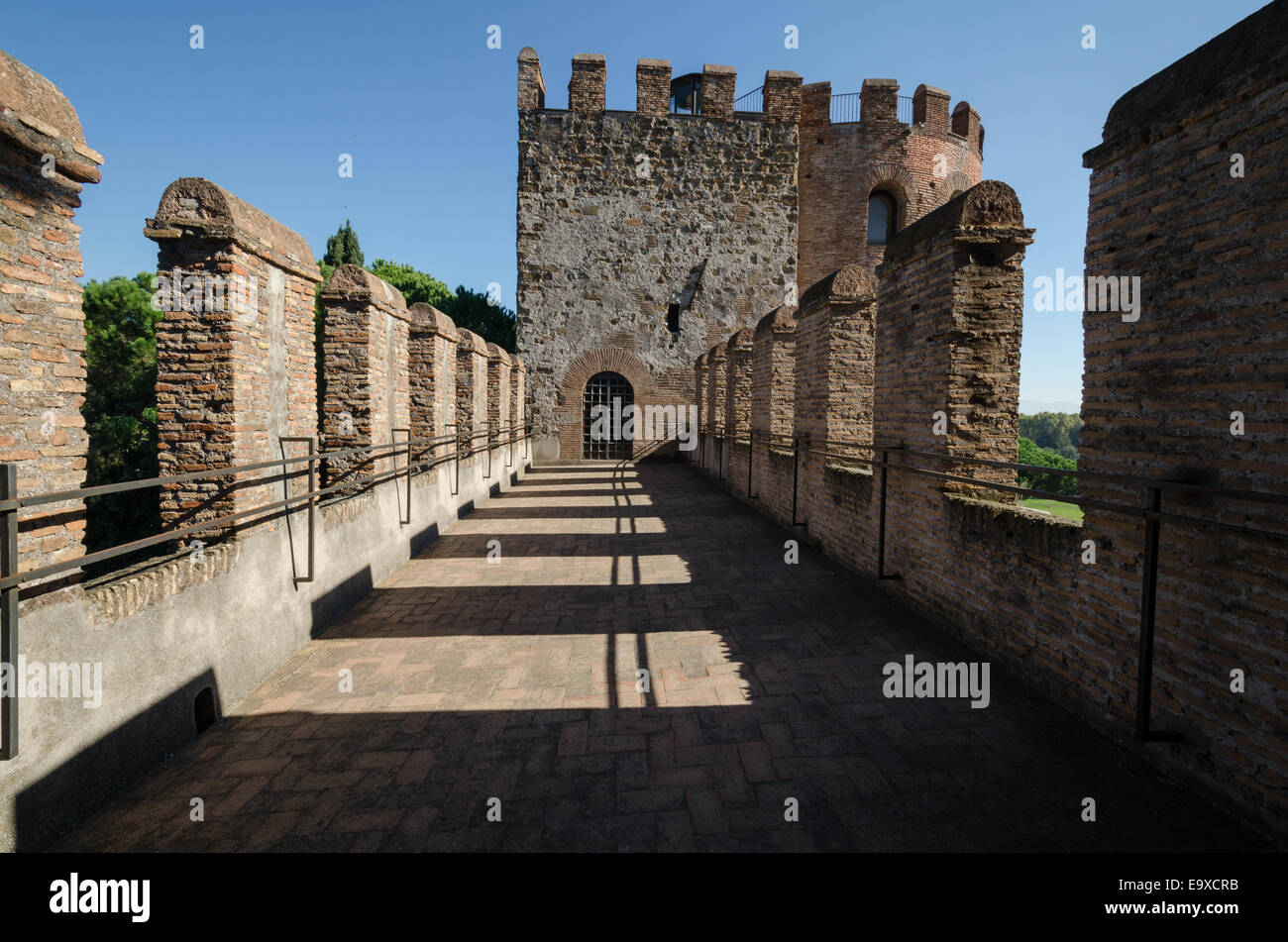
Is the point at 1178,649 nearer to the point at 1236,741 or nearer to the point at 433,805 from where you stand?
Result: the point at 1236,741

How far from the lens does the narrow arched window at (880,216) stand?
21562 mm

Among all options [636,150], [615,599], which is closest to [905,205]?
[636,150]

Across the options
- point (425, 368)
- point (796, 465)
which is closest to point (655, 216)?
point (425, 368)

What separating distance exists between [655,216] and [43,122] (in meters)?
18.0

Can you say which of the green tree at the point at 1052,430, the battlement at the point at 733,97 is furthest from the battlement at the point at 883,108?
the green tree at the point at 1052,430

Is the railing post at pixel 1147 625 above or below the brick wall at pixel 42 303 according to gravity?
below

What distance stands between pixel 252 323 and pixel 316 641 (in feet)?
7.50

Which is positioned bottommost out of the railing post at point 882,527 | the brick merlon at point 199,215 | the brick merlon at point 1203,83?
the railing post at point 882,527

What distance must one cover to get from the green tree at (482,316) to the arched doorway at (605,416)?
41.9ft

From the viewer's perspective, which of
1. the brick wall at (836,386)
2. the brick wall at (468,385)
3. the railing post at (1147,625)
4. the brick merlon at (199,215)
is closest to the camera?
the railing post at (1147,625)

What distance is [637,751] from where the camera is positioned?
3.17m

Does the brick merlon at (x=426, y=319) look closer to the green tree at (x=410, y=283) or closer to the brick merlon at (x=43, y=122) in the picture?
the brick merlon at (x=43, y=122)

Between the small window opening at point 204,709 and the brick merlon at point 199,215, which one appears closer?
the small window opening at point 204,709
